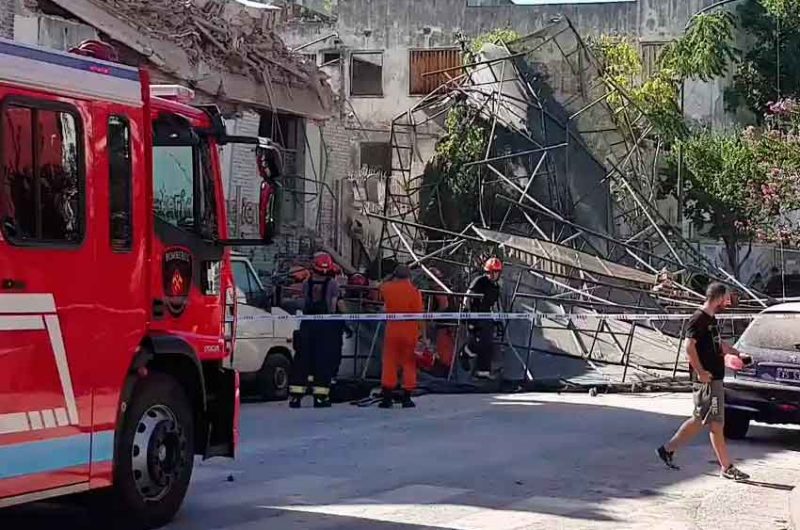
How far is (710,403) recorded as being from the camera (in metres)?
11.1

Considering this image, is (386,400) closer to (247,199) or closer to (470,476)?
(470,476)

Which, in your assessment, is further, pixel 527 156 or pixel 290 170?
pixel 527 156

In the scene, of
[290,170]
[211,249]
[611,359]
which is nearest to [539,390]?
[611,359]

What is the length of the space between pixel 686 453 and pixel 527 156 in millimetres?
14484

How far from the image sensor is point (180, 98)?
932 cm

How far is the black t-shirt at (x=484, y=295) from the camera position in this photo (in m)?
19.2

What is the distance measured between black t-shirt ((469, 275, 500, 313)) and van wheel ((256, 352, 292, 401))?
327cm

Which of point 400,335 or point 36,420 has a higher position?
point 36,420

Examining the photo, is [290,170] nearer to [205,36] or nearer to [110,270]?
[205,36]

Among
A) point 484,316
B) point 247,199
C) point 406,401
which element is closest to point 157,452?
point 406,401

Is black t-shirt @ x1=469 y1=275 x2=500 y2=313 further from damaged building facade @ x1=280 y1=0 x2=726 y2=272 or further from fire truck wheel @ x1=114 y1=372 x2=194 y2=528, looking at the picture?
damaged building facade @ x1=280 y1=0 x2=726 y2=272

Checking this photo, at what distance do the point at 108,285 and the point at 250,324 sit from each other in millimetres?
8969

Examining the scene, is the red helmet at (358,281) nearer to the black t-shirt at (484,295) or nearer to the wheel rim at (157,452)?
the black t-shirt at (484,295)

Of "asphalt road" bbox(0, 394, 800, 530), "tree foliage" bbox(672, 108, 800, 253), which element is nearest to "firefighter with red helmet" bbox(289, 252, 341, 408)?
"asphalt road" bbox(0, 394, 800, 530)
